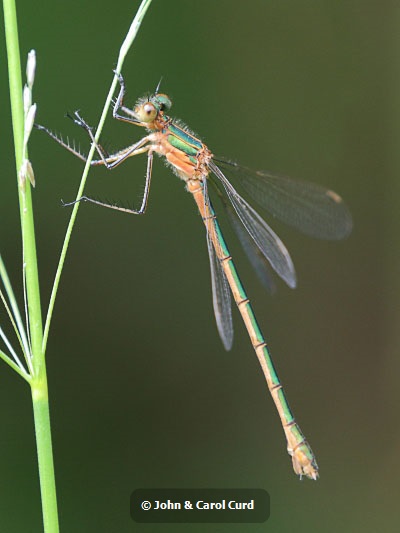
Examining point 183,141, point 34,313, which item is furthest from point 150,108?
point 34,313

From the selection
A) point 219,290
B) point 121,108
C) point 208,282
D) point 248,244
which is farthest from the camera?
point 208,282

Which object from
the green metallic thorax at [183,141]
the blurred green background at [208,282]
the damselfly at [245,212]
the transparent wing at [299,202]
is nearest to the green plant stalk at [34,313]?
the damselfly at [245,212]

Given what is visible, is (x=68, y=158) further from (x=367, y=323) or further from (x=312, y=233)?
(x=367, y=323)

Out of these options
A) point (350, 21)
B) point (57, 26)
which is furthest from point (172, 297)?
point (350, 21)

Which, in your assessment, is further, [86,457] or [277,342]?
[277,342]

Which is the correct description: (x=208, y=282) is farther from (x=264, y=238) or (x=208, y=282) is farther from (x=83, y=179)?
(x=83, y=179)

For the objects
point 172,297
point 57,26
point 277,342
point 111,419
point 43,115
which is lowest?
point 111,419

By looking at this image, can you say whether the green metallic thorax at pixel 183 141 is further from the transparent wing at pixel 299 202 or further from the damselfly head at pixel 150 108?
the transparent wing at pixel 299 202
